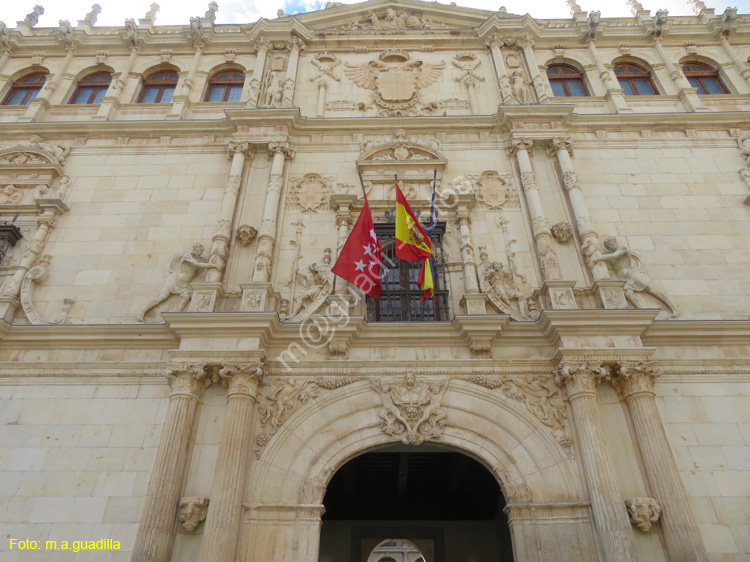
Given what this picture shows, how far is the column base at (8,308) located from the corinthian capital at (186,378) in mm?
3851

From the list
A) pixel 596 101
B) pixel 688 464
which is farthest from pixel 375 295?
pixel 596 101

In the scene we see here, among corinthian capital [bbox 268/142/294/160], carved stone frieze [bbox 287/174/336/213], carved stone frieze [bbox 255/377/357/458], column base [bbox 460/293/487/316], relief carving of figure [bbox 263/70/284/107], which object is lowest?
carved stone frieze [bbox 255/377/357/458]

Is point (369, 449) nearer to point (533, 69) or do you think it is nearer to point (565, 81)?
point (533, 69)

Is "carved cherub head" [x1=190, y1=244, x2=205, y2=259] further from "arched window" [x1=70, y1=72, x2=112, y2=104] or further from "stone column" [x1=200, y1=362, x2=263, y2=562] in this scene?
"arched window" [x1=70, y1=72, x2=112, y2=104]

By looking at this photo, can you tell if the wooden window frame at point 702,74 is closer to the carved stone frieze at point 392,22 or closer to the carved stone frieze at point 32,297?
the carved stone frieze at point 392,22

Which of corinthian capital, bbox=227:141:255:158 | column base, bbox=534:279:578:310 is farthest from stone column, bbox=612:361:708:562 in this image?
corinthian capital, bbox=227:141:255:158

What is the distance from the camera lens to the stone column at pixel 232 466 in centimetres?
724

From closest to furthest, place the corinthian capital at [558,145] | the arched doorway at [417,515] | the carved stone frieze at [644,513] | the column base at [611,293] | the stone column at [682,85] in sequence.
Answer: the carved stone frieze at [644,513]
the column base at [611,293]
the corinthian capital at [558,145]
the stone column at [682,85]
the arched doorway at [417,515]

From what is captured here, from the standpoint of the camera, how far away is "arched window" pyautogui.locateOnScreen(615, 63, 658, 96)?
14539 millimetres

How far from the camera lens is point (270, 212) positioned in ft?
36.3

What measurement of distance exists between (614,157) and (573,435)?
7.42m

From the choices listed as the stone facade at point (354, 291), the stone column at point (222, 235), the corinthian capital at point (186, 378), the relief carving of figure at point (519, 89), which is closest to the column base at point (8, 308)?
the stone facade at point (354, 291)

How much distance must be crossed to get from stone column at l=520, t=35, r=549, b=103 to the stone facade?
116 millimetres

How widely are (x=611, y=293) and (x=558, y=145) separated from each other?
4403 mm
